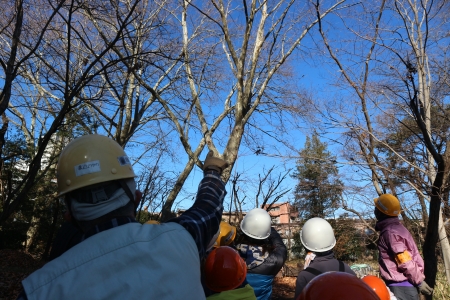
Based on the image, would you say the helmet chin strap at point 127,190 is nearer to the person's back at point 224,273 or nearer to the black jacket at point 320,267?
the person's back at point 224,273

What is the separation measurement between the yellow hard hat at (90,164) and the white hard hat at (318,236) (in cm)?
242

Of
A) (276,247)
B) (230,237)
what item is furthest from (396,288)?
(230,237)

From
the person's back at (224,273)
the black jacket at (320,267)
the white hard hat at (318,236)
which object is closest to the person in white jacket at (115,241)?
the person's back at (224,273)

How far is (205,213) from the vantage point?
5.04 ft

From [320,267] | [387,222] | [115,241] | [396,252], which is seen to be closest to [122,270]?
[115,241]

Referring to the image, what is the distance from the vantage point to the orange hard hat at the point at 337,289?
1022 millimetres

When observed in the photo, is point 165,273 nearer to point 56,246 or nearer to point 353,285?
point 353,285

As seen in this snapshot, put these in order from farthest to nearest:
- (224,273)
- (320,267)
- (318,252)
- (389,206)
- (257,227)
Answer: (389,206)
(257,227)
(318,252)
(320,267)
(224,273)

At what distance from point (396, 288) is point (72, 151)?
3.73 metres

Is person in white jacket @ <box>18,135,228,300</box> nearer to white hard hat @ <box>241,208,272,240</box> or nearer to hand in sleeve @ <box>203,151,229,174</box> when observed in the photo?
hand in sleeve @ <box>203,151,229,174</box>

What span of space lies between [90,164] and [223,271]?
1547 mm

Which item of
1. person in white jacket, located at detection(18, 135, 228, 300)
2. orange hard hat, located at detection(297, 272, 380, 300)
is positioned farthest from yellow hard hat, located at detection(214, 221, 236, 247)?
orange hard hat, located at detection(297, 272, 380, 300)

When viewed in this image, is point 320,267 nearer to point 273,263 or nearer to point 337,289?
point 273,263

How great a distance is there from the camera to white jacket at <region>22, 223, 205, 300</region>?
1.03 m
